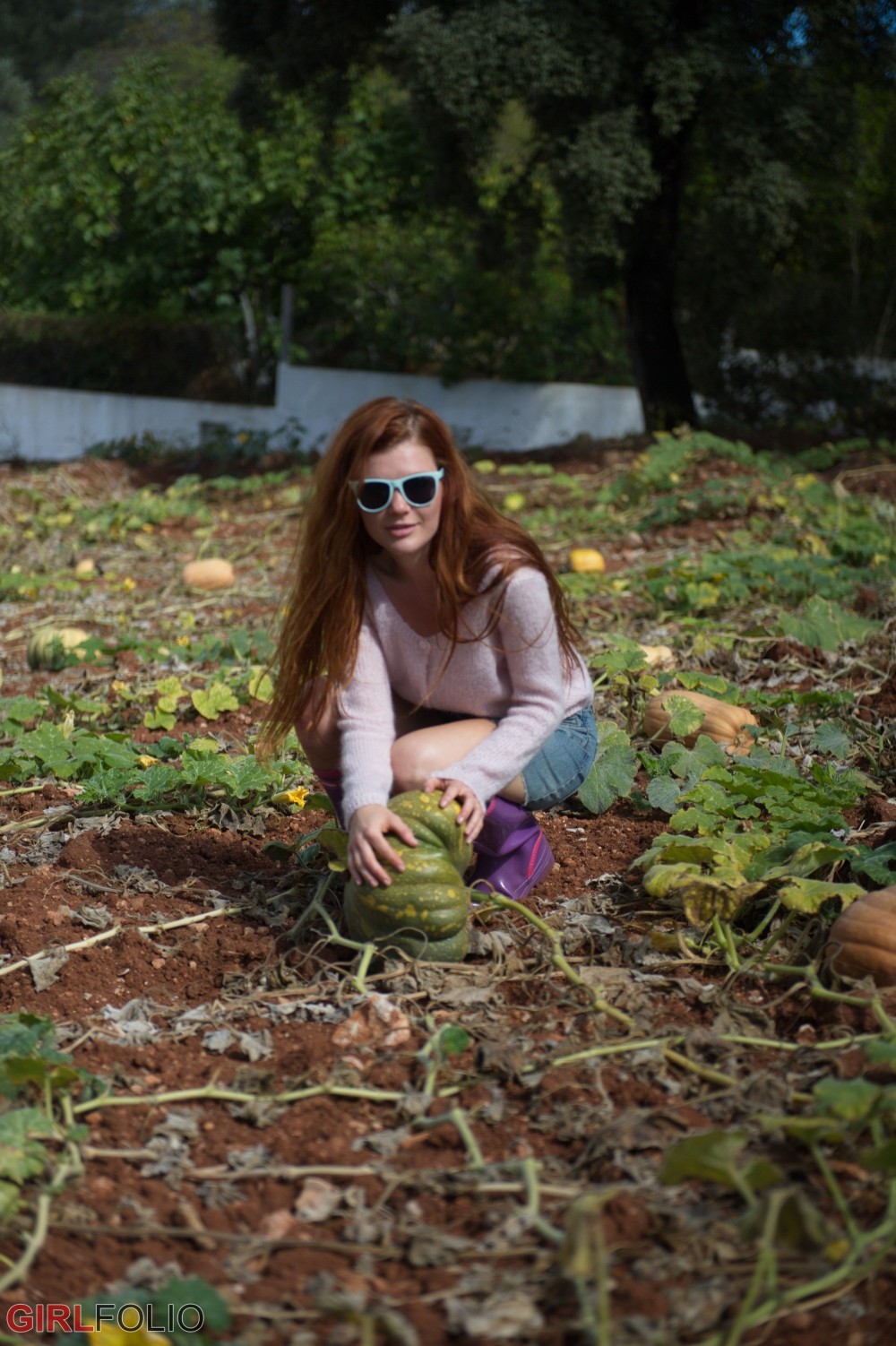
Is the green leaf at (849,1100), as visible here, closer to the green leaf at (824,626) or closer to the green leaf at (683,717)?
the green leaf at (683,717)

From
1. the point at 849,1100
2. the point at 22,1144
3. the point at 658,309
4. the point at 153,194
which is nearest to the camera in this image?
the point at 849,1100

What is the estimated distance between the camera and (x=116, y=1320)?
4.98 ft

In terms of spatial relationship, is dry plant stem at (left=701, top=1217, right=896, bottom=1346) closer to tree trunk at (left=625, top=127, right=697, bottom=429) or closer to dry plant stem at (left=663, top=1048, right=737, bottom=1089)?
dry plant stem at (left=663, top=1048, right=737, bottom=1089)

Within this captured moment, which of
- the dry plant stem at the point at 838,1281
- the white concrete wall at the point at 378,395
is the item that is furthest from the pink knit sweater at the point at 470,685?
the white concrete wall at the point at 378,395

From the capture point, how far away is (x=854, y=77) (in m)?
11.9

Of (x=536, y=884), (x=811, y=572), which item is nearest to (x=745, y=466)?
(x=811, y=572)

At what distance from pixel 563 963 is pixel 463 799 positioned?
0.39 metres

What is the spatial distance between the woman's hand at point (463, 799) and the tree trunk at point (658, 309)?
1014cm

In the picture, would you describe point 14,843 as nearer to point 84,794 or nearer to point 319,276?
point 84,794

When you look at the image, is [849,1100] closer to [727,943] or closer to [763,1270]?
[763,1270]

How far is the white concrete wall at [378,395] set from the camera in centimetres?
1537

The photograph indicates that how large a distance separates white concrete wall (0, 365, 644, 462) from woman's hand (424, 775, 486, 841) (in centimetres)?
1169

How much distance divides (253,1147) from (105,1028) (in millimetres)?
520

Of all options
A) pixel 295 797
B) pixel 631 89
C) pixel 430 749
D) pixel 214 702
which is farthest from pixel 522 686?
A: pixel 631 89
